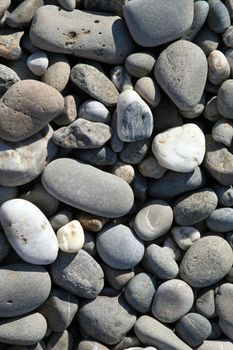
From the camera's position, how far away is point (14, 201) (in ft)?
Result: 5.67

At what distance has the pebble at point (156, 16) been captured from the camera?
1.73m

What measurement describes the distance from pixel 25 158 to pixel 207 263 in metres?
0.83

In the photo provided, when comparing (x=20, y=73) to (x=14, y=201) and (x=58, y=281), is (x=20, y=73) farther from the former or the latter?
(x=58, y=281)

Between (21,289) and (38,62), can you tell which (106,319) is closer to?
(21,289)

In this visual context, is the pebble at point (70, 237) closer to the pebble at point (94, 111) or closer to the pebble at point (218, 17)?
the pebble at point (94, 111)

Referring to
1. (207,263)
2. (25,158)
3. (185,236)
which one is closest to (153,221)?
(185,236)

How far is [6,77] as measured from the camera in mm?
1703

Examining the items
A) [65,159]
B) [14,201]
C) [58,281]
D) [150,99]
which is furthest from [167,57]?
[58,281]

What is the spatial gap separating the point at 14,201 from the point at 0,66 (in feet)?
1.64

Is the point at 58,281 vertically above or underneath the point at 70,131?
underneath

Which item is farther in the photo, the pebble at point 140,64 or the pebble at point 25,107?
the pebble at point 140,64

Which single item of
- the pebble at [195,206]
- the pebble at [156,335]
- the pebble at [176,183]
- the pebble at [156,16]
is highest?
the pebble at [156,16]

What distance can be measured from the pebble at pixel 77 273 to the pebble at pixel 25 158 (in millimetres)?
344

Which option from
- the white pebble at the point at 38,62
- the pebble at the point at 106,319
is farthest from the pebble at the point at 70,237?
the white pebble at the point at 38,62
